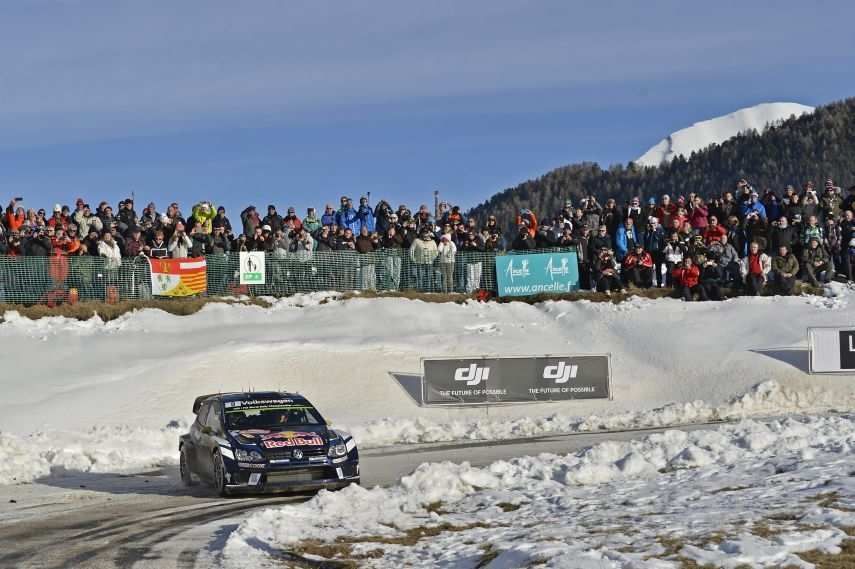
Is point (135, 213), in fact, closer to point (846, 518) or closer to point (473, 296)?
point (473, 296)

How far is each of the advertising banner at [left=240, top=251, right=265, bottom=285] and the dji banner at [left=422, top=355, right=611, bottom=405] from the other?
6.53 metres

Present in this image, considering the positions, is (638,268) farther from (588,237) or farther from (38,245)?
(38,245)

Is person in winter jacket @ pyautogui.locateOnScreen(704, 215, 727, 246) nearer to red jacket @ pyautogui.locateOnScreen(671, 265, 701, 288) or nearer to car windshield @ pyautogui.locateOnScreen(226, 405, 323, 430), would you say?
red jacket @ pyautogui.locateOnScreen(671, 265, 701, 288)

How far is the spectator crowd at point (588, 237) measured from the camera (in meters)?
29.8

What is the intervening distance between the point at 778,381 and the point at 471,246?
29.9 ft

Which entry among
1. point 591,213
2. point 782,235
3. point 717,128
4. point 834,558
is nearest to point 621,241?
point 591,213

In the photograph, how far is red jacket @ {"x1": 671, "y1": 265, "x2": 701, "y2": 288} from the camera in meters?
30.6

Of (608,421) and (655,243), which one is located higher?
(655,243)

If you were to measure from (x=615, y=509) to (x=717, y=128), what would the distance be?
160413 mm

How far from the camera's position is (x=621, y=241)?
31.8 meters

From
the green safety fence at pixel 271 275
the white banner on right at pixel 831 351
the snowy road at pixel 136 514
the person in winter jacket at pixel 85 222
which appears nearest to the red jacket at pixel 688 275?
the white banner on right at pixel 831 351

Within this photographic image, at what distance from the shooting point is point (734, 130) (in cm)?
16138

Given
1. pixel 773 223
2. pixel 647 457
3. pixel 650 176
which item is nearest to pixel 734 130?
pixel 650 176

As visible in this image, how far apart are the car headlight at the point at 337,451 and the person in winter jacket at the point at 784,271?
18150 mm
